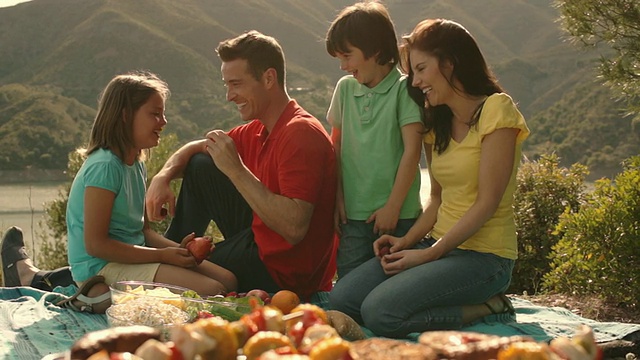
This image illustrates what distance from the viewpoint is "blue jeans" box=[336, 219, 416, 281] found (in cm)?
432

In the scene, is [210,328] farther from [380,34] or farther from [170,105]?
[170,105]

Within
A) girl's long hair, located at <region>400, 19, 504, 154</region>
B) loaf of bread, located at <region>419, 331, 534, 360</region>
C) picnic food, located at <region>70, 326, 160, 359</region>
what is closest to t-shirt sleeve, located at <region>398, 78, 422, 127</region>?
girl's long hair, located at <region>400, 19, 504, 154</region>

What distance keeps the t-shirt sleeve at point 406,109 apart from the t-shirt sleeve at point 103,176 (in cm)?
154

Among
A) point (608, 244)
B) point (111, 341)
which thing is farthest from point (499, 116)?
point (111, 341)

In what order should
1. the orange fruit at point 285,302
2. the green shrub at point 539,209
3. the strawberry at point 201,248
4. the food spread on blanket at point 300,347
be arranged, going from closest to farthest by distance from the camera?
the food spread on blanket at point 300,347 → the orange fruit at point 285,302 → the strawberry at point 201,248 → the green shrub at point 539,209

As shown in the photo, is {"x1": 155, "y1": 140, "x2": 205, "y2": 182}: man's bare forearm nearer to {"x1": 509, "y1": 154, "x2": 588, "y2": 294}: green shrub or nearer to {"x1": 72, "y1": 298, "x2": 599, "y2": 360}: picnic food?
{"x1": 509, "y1": 154, "x2": 588, "y2": 294}: green shrub

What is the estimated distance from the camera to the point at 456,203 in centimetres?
406

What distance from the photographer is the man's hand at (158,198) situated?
470 centimetres

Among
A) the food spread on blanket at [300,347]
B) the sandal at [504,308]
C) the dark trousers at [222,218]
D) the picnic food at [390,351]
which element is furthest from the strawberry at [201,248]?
the picnic food at [390,351]

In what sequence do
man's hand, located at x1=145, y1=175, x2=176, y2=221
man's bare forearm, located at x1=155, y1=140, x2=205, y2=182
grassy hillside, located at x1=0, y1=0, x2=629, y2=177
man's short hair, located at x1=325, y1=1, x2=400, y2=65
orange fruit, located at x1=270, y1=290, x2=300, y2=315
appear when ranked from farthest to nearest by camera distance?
grassy hillside, located at x1=0, y1=0, x2=629, y2=177 → man's bare forearm, located at x1=155, y1=140, x2=205, y2=182 → man's hand, located at x1=145, y1=175, x2=176, y2=221 → man's short hair, located at x1=325, y1=1, x2=400, y2=65 → orange fruit, located at x1=270, y1=290, x2=300, y2=315

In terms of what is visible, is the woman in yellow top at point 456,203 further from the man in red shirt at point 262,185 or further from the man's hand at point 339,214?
the man in red shirt at point 262,185

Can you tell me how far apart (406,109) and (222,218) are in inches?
55.6

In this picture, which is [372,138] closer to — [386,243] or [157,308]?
[386,243]

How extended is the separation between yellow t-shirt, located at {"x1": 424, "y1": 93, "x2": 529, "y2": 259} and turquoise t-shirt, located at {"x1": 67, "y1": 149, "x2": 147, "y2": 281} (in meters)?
1.69
